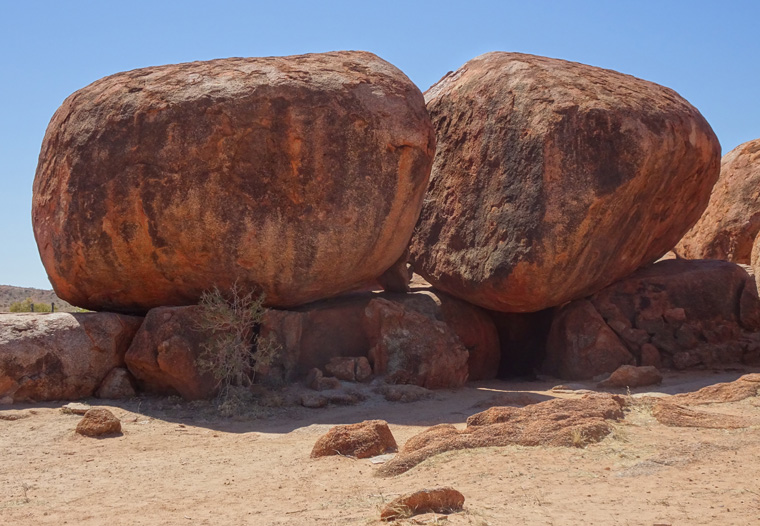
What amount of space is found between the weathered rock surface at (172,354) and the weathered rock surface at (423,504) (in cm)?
408

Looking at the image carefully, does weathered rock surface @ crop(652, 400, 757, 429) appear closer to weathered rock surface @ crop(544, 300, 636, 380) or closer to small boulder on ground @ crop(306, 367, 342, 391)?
small boulder on ground @ crop(306, 367, 342, 391)

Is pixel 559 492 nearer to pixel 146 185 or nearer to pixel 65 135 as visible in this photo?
pixel 146 185

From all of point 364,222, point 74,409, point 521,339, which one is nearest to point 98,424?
point 74,409

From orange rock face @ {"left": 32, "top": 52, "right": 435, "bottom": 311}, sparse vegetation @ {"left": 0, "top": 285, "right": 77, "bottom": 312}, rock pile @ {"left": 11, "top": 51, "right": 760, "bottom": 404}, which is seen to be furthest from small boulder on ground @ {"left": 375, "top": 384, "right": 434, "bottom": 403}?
sparse vegetation @ {"left": 0, "top": 285, "right": 77, "bottom": 312}

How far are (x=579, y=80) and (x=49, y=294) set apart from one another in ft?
90.4

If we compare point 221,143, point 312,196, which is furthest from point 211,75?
point 312,196

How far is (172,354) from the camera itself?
758cm

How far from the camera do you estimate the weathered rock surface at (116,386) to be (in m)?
7.69

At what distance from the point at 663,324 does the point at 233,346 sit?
484 cm

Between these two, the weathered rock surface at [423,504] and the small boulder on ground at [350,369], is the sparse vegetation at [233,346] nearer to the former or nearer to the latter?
the small boulder on ground at [350,369]

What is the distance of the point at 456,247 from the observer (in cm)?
941

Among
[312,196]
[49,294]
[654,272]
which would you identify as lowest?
[49,294]

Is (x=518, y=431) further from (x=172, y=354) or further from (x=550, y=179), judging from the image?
(x=550, y=179)

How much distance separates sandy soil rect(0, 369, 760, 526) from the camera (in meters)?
3.90
